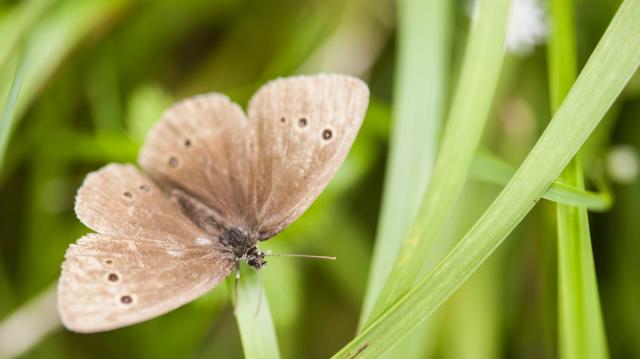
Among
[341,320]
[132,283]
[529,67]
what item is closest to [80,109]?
[341,320]

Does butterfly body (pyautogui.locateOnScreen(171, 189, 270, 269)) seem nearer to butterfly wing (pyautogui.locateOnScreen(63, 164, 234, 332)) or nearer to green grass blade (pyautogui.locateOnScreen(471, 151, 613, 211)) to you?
butterfly wing (pyautogui.locateOnScreen(63, 164, 234, 332))

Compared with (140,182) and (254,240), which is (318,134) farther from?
(140,182)

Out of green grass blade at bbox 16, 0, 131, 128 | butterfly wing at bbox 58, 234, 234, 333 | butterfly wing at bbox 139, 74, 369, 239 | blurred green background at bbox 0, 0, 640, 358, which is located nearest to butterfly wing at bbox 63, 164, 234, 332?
butterfly wing at bbox 58, 234, 234, 333

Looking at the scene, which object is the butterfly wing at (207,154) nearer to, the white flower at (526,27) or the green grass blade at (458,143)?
the green grass blade at (458,143)

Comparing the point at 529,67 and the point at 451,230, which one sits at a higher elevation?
the point at 529,67

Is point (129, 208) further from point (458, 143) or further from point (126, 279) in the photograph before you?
point (458, 143)
